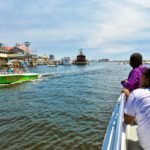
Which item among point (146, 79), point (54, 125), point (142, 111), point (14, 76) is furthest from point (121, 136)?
point (14, 76)

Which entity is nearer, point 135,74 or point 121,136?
point 121,136

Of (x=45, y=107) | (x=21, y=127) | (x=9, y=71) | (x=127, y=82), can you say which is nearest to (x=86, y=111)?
(x=45, y=107)

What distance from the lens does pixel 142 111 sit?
363 cm

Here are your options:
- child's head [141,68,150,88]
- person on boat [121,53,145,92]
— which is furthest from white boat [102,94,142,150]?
person on boat [121,53,145,92]

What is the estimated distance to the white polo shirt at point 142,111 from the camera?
11.8ft

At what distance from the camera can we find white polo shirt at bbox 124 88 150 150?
3586 millimetres

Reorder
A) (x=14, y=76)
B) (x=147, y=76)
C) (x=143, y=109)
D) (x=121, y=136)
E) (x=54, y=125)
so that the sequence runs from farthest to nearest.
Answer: (x=14, y=76), (x=54, y=125), (x=147, y=76), (x=143, y=109), (x=121, y=136)

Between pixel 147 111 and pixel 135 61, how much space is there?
2520mm

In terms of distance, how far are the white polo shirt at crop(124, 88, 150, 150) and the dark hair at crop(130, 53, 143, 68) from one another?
2155 mm

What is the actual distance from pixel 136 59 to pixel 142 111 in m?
2.47

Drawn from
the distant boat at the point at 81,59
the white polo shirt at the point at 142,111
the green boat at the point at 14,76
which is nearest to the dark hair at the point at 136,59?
the white polo shirt at the point at 142,111

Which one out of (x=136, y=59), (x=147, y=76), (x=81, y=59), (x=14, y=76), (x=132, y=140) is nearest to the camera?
(x=147, y=76)

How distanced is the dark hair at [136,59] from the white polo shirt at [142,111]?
2.15 metres

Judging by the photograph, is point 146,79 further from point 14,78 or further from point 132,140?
point 14,78
